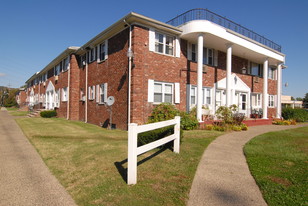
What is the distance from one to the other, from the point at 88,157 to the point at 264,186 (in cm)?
422

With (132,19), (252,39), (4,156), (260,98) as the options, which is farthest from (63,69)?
(260,98)

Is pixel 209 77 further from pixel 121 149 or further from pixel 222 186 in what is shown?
pixel 222 186

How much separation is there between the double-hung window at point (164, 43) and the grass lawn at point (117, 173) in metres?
6.52

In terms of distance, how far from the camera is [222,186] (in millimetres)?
3820

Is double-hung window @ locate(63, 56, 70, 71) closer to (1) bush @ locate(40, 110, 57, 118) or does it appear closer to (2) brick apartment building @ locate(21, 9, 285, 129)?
(2) brick apartment building @ locate(21, 9, 285, 129)

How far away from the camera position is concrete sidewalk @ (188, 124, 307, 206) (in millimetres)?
3260

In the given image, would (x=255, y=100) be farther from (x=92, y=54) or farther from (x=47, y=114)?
(x=47, y=114)

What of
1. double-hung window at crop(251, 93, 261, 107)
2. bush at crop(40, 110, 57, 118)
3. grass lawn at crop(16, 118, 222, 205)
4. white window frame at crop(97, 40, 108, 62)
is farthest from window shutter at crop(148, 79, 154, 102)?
bush at crop(40, 110, 57, 118)

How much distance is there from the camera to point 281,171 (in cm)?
457

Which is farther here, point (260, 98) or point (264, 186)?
point (260, 98)

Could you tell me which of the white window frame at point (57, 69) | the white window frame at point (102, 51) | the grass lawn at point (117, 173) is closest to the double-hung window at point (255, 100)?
the white window frame at point (102, 51)

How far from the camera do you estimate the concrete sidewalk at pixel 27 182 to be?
3.23 meters

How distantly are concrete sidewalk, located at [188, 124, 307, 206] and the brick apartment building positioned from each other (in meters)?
5.64

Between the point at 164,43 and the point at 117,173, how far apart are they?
8.99 m
